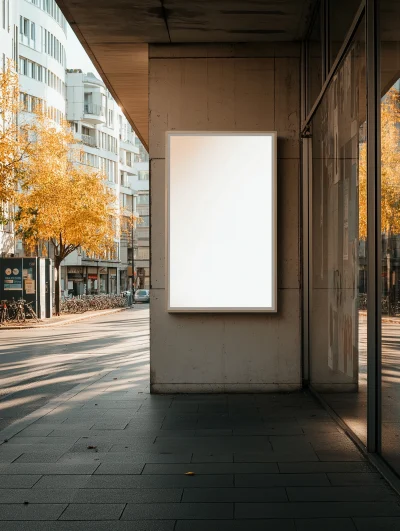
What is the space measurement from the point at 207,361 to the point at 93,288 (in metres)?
74.0

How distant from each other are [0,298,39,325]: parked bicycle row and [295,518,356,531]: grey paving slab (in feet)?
91.0

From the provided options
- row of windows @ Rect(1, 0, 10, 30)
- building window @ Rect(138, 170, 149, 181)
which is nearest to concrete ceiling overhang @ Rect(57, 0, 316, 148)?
row of windows @ Rect(1, 0, 10, 30)

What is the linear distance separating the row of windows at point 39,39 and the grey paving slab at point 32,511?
63774 mm

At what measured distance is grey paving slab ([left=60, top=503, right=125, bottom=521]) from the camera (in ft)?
16.7

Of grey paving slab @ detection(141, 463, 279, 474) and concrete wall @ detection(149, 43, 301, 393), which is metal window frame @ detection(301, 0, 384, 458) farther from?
concrete wall @ detection(149, 43, 301, 393)

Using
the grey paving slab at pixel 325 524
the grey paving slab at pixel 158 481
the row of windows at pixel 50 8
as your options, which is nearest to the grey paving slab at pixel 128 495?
the grey paving slab at pixel 158 481

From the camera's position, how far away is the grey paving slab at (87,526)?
4832 millimetres

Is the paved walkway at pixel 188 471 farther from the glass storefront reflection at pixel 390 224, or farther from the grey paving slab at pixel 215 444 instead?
the glass storefront reflection at pixel 390 224

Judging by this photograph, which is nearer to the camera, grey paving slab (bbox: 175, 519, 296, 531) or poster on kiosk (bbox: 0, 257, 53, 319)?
grey paving slab (bbox: 175, 519, 296, 531)

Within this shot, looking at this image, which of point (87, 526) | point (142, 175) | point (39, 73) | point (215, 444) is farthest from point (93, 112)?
point (87, 526)

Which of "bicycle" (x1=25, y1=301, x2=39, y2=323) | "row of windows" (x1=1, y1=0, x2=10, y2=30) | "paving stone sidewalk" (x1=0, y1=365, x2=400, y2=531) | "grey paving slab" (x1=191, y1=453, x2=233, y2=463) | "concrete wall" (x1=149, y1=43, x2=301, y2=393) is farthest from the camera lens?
"row of windows" (x1=1, y1=0, x2=10, y2=30)

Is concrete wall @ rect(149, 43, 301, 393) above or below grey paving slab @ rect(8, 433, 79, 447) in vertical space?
above

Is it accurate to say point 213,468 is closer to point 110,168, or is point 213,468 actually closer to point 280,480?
point 280,480

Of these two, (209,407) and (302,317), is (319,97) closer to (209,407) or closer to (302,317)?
(302,317)
